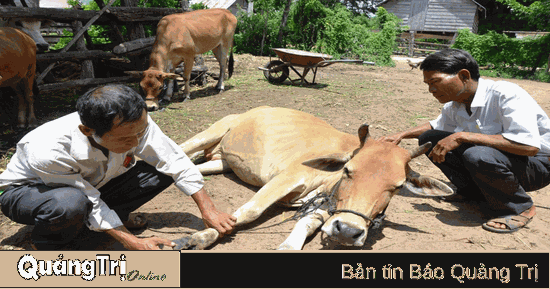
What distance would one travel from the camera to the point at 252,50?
20.6m

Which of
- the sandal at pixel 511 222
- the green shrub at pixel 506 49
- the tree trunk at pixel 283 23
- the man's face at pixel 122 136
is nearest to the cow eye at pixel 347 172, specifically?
the sandal at pixel 511 222

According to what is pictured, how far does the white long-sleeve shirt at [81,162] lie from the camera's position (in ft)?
8.25

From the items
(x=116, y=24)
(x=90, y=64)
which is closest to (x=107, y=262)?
(x=90, y=64)

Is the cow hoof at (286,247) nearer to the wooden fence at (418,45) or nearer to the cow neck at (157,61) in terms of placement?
the cow neck at (157,61)

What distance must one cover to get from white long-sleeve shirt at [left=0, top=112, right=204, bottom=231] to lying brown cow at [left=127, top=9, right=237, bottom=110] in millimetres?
5405

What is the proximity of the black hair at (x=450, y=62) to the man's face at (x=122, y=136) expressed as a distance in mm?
2563

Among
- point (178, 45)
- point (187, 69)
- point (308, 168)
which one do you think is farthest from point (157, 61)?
point (308, 168)

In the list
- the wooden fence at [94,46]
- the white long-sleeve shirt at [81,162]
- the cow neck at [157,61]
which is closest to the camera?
the white long-sleeve shirt at [81,162]

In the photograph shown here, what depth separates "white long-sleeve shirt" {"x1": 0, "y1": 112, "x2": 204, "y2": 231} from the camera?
2.51m

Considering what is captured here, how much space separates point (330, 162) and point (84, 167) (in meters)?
2.08

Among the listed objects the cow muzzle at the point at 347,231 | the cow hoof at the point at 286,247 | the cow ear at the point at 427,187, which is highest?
the cow ear at the point at 427,187

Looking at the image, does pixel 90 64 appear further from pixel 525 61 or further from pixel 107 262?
pixel 525 61

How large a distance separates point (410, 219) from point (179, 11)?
977 centimetres

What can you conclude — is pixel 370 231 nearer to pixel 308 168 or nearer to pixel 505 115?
pixel 308 168
